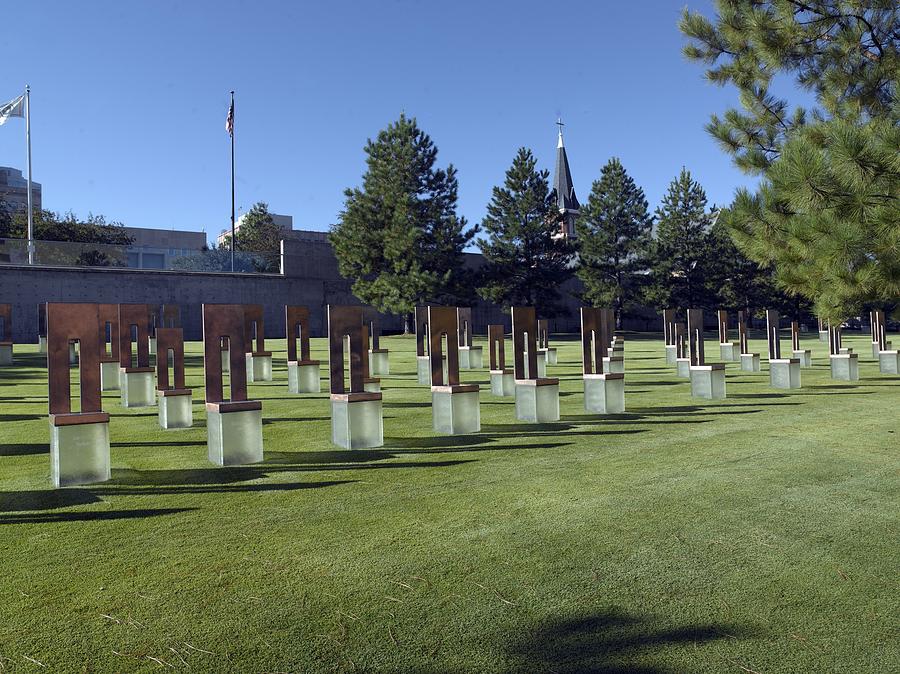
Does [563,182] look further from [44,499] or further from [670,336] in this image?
[44,499]

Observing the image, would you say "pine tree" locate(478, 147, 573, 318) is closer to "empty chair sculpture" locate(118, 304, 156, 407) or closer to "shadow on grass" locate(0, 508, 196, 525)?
"empty chair sculpture" locate(118, 304, 156, 407)

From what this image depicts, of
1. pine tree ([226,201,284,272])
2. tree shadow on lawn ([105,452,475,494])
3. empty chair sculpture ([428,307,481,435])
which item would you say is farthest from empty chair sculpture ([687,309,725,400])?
pine tree ([226,201,284,272])

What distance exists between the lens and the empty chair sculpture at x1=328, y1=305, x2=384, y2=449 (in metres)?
7.12

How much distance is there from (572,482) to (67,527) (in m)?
3.48

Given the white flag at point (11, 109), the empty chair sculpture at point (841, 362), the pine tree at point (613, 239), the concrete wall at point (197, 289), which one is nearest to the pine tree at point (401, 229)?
the concrete wall at point (197, 289)

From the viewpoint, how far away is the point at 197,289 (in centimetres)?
3912

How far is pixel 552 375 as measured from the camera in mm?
16438

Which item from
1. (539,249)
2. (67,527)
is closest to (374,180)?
(539,249)

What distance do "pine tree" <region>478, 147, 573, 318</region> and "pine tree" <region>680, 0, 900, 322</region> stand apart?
32.3 m

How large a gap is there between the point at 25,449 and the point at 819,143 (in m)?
10.1

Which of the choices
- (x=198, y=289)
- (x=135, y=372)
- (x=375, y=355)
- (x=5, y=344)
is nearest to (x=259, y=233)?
(x=198, y=289)

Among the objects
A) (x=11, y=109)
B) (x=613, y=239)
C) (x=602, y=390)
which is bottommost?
(x=602, y=390)

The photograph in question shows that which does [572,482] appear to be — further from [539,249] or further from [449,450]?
[539,249]

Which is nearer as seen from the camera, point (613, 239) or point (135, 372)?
point (135, 372)
